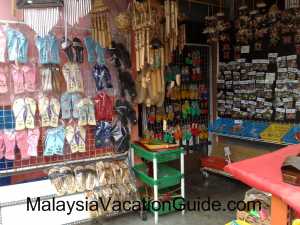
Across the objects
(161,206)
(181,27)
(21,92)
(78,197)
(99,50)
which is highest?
(181,27)

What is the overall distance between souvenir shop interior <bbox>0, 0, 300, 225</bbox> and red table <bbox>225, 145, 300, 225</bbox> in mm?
262

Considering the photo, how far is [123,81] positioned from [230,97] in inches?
77.5

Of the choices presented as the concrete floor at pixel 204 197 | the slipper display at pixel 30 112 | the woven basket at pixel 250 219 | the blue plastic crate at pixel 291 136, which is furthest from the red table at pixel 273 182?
the blue plastic crate at pixel 291 136

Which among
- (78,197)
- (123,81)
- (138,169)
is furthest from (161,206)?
(123,81)

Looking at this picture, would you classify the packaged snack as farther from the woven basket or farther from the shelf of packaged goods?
the woven basket

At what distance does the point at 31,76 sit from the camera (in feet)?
8.87

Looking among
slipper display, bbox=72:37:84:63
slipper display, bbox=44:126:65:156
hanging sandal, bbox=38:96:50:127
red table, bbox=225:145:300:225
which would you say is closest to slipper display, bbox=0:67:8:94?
hanging sandal, bbox=38:96:50:127

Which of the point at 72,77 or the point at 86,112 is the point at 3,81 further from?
the point at 86,112

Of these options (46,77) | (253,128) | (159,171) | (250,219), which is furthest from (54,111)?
(253,128)

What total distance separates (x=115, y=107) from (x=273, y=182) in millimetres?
2178

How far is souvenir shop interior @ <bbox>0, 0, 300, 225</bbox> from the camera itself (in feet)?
8.76

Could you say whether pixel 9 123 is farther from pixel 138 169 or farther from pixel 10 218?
pixel 138 169

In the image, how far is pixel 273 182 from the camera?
1192mm

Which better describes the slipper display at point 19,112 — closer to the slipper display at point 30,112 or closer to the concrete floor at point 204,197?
the slipper display at point 30,112
